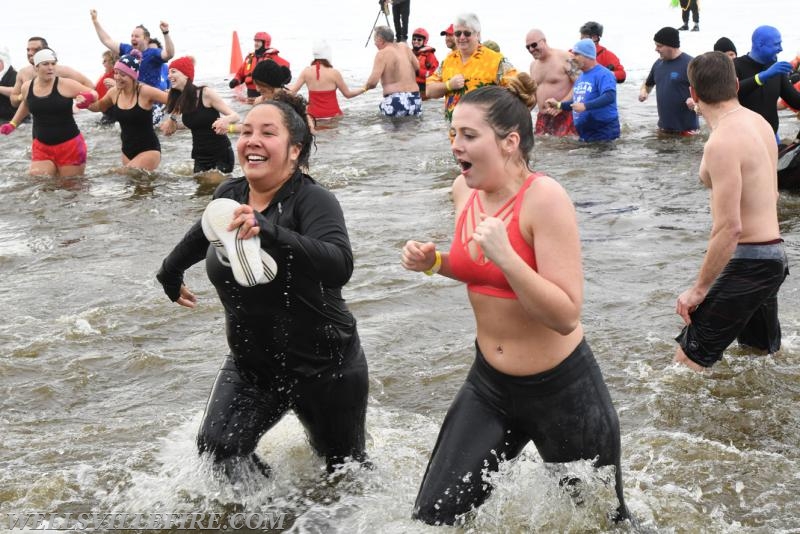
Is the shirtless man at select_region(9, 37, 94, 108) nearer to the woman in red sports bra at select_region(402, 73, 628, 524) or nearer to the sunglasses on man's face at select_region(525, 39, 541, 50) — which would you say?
the sunglasses on man's face at select_region(525, 39, 541, 50)

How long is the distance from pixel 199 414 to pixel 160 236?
427 centimetres

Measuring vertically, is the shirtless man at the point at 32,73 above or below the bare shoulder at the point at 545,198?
above

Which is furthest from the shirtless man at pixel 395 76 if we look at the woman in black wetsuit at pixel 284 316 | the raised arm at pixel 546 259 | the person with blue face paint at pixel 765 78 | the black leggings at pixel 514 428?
the raised arm at pixel 546 259

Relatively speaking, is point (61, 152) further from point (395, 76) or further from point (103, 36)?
point (395, 76)

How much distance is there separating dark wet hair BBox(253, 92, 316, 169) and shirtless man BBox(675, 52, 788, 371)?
6.33ft

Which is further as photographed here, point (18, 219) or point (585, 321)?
point (18, 219)

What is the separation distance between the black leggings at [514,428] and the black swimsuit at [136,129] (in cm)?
818

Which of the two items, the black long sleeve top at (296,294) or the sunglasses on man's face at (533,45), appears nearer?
the black long sleeve top at (296,294)

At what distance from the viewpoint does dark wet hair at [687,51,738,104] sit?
15.7 feet

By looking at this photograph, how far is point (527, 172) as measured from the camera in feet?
11.2

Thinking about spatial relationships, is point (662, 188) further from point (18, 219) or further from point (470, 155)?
point (470, 155)

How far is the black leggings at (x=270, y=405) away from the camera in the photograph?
393cm

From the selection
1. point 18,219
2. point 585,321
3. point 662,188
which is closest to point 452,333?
point 585,321

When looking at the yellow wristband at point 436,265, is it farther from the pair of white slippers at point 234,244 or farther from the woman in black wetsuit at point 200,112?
the woman in black wetsuit at point 200,112
